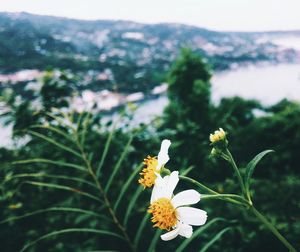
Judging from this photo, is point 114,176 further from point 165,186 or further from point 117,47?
point 117,47

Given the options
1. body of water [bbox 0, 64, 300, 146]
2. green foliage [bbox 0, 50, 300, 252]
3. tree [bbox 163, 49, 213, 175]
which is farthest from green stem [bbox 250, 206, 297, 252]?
body of water [bbox 0, 64, 300, 146]

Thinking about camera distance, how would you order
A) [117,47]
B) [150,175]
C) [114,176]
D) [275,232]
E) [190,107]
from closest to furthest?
[275,232] < [150,175] < [114,176] < [190,107] < [117,47]

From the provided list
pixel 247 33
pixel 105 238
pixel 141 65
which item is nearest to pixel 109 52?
pixel 141 65

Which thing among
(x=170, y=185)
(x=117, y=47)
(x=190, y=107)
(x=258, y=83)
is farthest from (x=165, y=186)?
(x=258, y=83)

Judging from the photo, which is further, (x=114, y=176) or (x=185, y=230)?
(x=114, y=176)

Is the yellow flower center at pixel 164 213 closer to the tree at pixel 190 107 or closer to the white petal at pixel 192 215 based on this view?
the white petal at pixel 192 215

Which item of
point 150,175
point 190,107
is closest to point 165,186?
point 150,175

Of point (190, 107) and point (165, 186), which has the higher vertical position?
point (165, 186)

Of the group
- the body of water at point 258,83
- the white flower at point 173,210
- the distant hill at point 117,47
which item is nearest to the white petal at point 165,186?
the white flower at point 173,210

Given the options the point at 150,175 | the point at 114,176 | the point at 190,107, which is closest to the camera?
the point at 150,175
